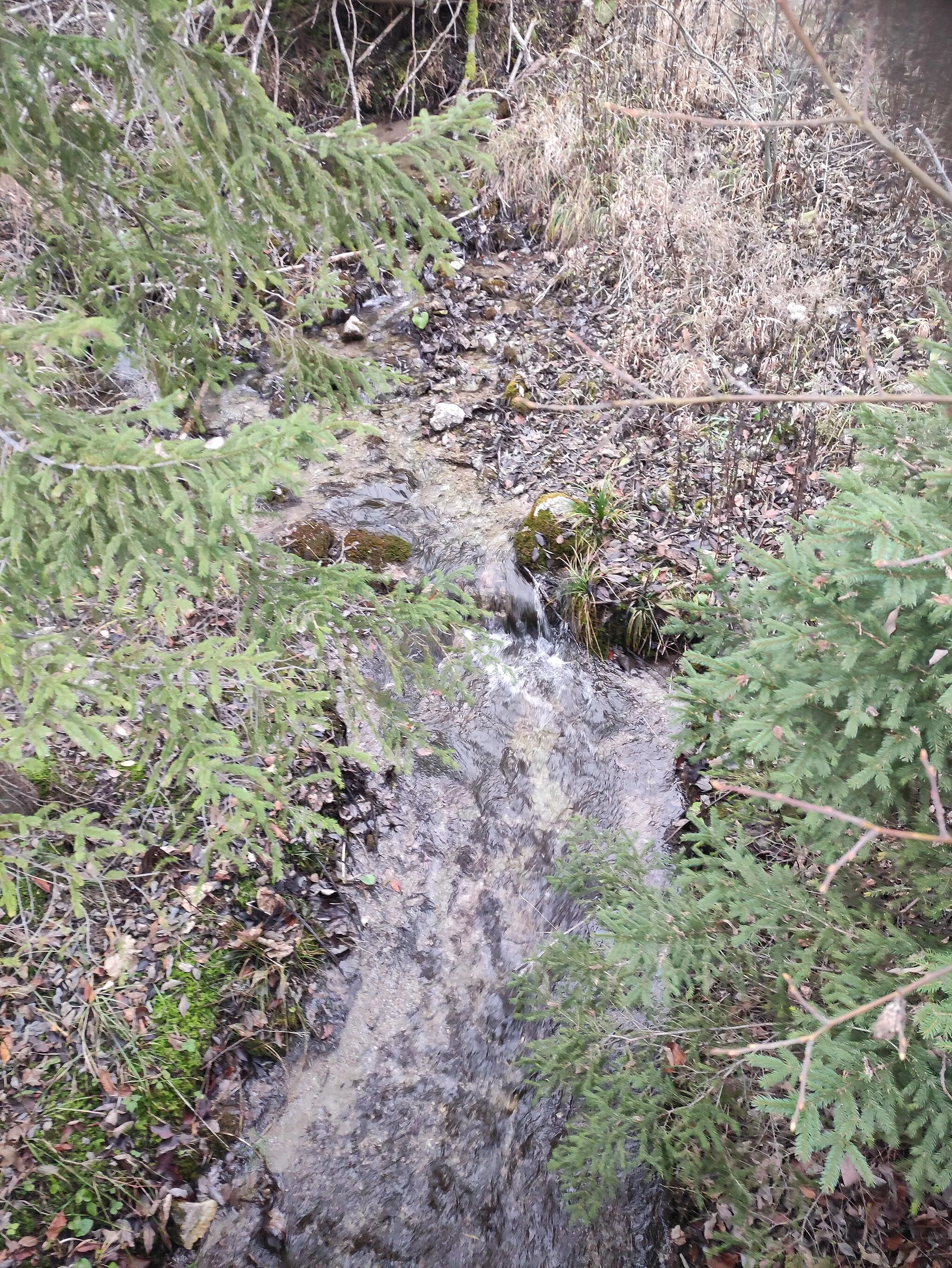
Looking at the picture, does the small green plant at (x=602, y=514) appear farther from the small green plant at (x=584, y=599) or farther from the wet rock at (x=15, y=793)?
the wet rock at (x=15, y=793)

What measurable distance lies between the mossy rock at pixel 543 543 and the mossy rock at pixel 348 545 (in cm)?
108

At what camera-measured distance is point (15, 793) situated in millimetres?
3824

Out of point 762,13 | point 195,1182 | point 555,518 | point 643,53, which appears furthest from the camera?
point 643,53

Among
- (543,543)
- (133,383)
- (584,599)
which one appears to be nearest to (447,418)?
(543,543)

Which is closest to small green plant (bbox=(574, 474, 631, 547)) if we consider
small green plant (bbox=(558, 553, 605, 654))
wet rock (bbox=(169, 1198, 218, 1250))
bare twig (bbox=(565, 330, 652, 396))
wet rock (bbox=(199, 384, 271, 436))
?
small green plant (bbox=(558, 553, 605, 654))

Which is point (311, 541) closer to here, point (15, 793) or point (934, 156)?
point (15, 793)

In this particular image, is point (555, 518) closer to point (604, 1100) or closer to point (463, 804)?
point (463, 804)

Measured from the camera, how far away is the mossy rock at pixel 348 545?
6336mm

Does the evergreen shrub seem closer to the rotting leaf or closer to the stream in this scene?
the stream

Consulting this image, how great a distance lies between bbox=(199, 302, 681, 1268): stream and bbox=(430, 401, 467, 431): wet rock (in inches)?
31.2

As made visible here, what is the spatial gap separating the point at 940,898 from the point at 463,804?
3.41m

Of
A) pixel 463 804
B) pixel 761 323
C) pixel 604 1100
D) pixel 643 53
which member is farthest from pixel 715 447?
pixel 643 53

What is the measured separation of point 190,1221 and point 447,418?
22.0 feet

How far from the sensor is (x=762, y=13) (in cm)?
795
